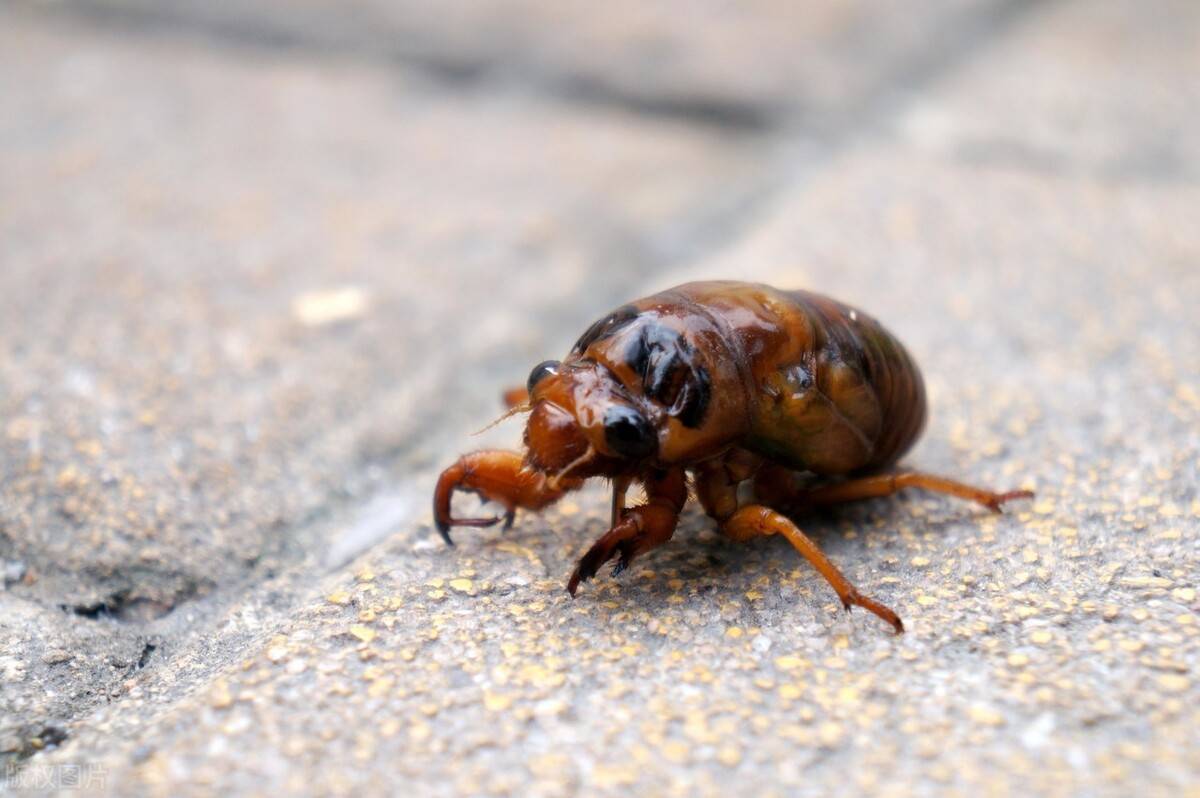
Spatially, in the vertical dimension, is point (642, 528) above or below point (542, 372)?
below

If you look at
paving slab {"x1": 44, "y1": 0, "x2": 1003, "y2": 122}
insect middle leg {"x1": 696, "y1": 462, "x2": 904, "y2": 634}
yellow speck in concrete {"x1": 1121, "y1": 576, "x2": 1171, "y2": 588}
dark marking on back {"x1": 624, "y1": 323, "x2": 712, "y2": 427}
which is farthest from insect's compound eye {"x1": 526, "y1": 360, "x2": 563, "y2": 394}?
paving slab {"x1": 44, "y1": 0, "x2": 1003, "y2": 122}

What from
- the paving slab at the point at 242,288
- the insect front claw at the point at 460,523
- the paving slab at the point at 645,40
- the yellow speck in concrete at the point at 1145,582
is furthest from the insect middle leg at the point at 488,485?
the paving slab at the point at 645,40

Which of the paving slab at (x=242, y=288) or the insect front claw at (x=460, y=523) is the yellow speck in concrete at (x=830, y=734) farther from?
the paving slab at (x=242, y=288)

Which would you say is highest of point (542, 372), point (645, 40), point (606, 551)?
point (645, 40)

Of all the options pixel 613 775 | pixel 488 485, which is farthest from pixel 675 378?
pixel 613 775

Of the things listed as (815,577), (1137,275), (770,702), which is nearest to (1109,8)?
(1137,275)

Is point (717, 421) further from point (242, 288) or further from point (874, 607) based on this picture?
point (242, 288)
